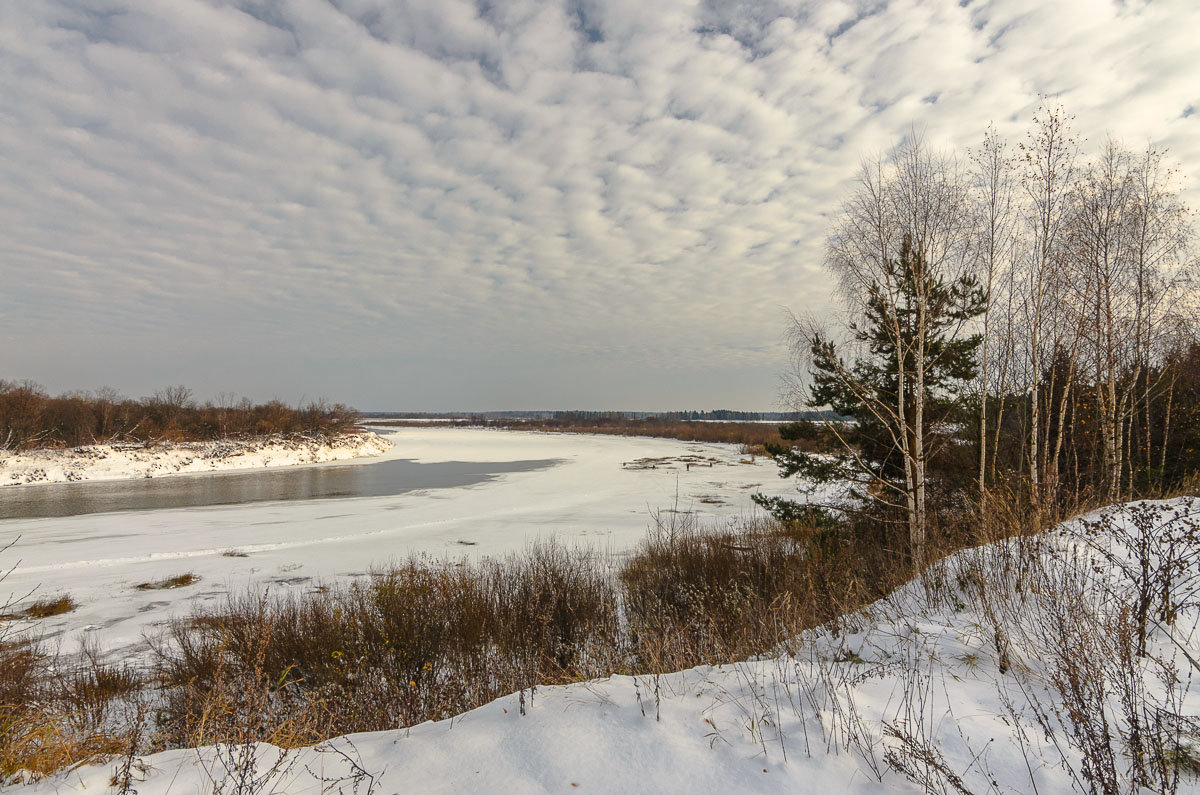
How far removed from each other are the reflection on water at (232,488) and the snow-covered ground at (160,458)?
1.78 m

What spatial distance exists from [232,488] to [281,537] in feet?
40.1

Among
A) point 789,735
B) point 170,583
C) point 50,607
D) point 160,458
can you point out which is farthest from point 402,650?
point 160,458

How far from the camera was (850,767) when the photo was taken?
297 centimetres

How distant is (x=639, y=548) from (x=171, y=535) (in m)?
12.2

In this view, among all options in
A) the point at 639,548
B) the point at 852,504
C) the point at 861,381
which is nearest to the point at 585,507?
the point at 639,548

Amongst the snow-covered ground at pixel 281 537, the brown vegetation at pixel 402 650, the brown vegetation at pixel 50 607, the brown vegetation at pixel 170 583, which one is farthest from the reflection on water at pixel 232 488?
the brown vegetation at pixel 402 650

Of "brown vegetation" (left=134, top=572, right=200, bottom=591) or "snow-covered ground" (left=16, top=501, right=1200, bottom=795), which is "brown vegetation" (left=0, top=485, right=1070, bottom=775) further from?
"brown vegetation" (left=134, top=572, right=200, bottom=591)

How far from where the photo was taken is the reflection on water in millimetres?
18172

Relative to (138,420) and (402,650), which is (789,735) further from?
(138,420)

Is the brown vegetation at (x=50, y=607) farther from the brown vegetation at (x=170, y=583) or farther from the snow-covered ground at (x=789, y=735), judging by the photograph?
the snow-covered ground at (x=789, y=735)

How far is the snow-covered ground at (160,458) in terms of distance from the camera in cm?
2419

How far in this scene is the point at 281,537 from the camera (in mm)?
13758

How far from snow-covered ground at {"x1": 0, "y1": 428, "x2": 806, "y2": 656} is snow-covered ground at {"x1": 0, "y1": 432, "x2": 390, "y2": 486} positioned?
41.5 feet

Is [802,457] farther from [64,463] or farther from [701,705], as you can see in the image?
[64,463]
